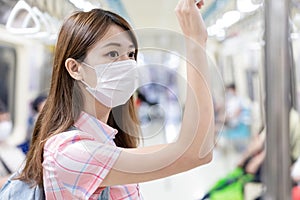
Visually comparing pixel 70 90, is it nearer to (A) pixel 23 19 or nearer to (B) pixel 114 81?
(B) pixel 114 81

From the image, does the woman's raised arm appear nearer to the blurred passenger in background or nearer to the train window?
the train window

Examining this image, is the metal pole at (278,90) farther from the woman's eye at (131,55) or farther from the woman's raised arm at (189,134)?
the woman's eye at (131,55)

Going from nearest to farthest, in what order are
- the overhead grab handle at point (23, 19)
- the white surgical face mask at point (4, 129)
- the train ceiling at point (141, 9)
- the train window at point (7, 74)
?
the train ceiling at point (141, 9), the overhead grab handle at point (23, 19), the white surgical face mask at point (4, 129), the train window at point (7, 74)

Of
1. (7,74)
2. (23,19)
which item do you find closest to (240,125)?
(7,74)

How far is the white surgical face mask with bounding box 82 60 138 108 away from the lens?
2.69 ft

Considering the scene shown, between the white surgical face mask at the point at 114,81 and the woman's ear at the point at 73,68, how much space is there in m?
0.02

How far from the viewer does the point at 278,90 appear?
976 millimetres

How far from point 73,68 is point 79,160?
18 centimetres

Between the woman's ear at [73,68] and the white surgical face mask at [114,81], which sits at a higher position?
the woman's ear at [73,68]

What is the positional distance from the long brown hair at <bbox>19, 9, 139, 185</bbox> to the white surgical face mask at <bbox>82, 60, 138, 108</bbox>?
3 centimetres

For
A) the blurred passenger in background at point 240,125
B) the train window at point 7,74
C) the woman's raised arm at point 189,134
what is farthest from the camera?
the blurred passenger in background at point 240,125

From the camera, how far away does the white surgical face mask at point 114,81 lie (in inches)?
32.3

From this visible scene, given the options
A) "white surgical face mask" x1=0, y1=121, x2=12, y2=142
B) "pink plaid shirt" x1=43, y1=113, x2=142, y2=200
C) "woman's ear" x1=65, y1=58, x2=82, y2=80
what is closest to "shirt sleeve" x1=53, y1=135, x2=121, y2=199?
"pink plaid shirt" x1=43, y1=113, x2=142, y2=200

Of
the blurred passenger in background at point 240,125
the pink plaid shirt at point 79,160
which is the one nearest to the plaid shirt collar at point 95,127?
the pink plaid shirt at point 79,160
